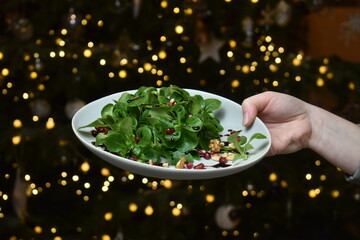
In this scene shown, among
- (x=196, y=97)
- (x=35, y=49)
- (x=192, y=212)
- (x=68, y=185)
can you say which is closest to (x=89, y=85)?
(x=35, y=49)

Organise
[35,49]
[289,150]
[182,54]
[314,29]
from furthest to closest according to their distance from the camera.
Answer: [314,29] < [182,54] < [35,49] < [289,150]

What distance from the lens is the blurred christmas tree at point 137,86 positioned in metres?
1.82

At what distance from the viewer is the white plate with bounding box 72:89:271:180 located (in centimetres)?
76

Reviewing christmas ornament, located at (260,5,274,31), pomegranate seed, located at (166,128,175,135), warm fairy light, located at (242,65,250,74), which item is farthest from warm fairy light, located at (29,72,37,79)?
pomegranate seed, located at (166,128,175,135)

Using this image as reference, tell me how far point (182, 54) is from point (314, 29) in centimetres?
138

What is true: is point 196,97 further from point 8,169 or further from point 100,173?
point 8,169

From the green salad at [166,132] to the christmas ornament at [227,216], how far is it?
106 centimetres

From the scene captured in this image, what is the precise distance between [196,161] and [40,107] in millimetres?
1148

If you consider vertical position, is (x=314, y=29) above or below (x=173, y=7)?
below

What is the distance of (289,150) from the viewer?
1.09m

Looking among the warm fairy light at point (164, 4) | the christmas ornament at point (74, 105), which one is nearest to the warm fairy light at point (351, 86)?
the warm fairy light at point (164, 4)

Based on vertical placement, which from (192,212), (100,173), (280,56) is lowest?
→ (192,212)

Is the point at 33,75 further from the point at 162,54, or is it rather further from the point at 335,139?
the point at 335,139

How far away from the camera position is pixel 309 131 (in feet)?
3.55
